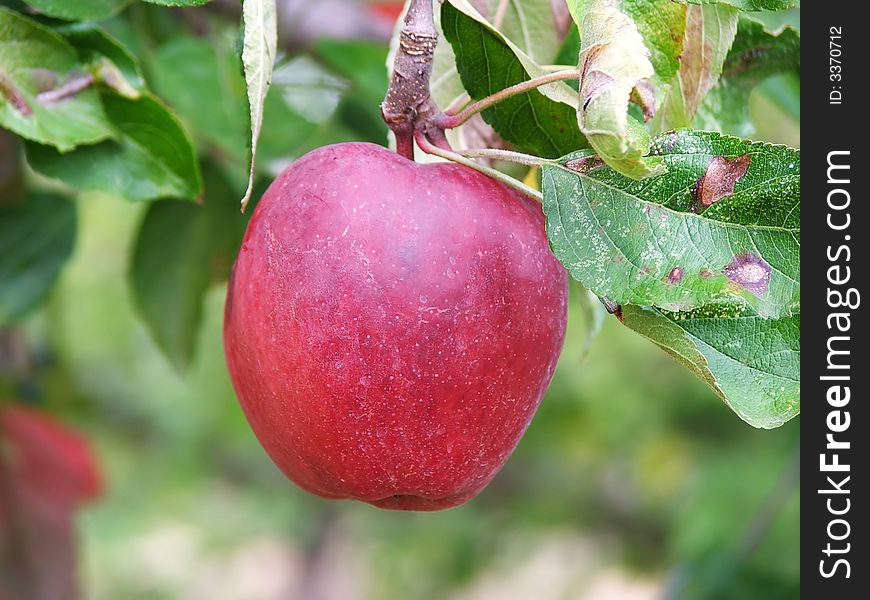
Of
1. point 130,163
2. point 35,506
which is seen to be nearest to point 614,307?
point 130,163

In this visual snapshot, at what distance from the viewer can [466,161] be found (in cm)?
48

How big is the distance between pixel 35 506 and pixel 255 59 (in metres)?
0.91

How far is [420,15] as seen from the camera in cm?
47

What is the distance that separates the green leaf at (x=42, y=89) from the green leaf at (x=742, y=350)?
36 centimetres

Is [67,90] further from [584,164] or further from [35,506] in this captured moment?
[35,506]

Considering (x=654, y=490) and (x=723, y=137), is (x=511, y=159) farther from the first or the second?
(x=654, y=490)

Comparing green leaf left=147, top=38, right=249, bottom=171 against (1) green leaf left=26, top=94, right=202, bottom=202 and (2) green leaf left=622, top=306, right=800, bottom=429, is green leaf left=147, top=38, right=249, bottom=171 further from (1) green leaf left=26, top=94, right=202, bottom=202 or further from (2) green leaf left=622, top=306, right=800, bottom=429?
(2) green leaf left=622, top=306, right=800, bottom=429

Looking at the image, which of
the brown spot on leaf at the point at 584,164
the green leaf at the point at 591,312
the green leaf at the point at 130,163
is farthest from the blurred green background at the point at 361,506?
the brown spot on leaf at the point at 584,164

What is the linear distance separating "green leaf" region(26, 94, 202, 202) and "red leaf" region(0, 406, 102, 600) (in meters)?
0.61

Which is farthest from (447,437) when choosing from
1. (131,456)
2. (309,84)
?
(131,456)

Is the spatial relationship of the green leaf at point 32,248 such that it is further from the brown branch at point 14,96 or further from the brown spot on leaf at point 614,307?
the brown spot on leaf at point 614,307

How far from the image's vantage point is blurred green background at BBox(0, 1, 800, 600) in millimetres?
1064

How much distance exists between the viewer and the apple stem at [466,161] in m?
0.48

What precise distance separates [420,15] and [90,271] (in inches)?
86.6
